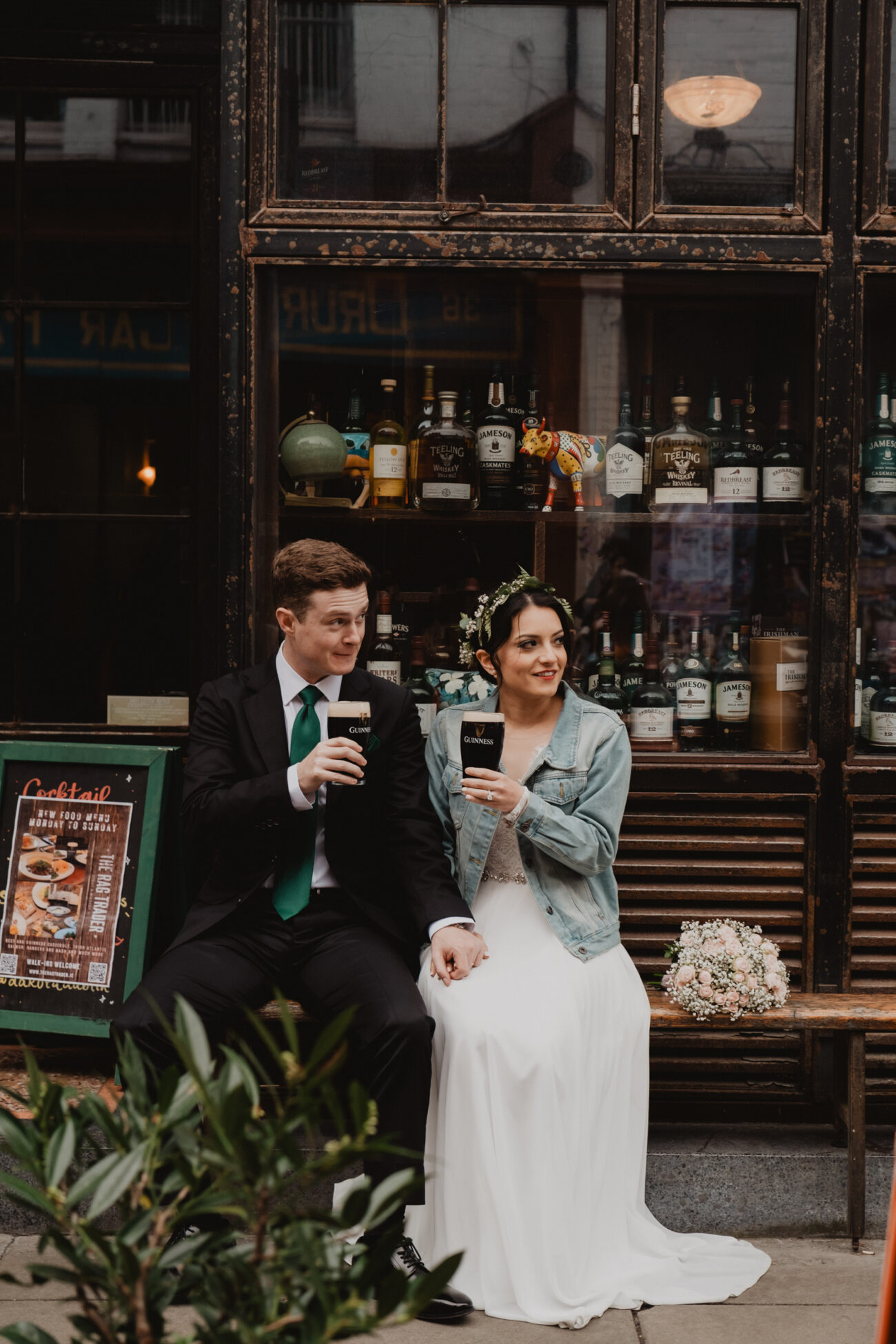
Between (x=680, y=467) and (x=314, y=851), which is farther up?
(x=680, y=467)

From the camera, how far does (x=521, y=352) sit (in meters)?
3.61

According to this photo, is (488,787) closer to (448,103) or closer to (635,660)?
(635,660)

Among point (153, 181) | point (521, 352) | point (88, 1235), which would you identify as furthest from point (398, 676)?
point (88, 1235)

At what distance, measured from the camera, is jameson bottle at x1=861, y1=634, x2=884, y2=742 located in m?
3.51

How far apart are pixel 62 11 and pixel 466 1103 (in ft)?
10.4

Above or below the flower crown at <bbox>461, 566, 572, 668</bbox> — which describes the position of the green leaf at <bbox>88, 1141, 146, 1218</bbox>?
below

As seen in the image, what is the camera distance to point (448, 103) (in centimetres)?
327

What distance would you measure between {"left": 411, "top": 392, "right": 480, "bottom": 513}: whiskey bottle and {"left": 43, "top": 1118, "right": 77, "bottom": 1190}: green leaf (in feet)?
8.45

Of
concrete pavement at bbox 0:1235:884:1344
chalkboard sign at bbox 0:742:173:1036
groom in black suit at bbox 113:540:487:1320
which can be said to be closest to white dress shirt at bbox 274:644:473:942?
groom in black suit at bbox 113:540:487:1320

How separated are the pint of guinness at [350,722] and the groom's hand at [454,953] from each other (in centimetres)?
43

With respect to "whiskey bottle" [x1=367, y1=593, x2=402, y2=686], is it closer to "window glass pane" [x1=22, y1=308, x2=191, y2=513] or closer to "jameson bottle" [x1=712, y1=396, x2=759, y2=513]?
"window glass pane" [x1=22, y1=308, x2=191, y2=513]

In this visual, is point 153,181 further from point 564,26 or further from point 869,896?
point 869,896

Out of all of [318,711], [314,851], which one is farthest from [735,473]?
[314,851]

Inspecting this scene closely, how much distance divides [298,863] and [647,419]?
5.70 ft
